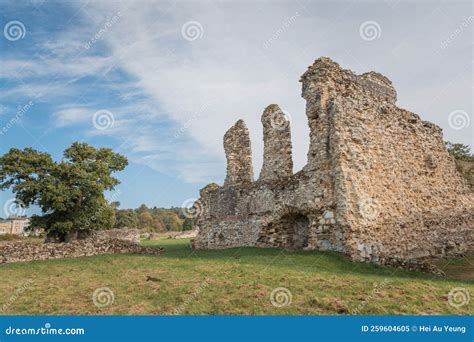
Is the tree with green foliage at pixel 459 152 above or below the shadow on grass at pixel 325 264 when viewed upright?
above

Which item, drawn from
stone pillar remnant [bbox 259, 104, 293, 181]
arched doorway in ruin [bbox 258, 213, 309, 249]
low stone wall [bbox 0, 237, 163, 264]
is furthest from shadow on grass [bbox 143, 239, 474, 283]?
low stone wall [bbox 0, 237, 163, 264]

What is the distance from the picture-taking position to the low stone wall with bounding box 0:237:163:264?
47.6 ft

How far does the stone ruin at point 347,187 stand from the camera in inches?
501

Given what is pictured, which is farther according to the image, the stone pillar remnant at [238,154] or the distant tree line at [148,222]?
the distant tree line at [148,222]

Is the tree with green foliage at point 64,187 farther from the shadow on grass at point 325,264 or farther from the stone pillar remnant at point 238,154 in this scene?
the shadow on grass at point 325,264

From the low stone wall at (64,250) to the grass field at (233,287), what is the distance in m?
2.75

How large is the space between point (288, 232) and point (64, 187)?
1367 cm

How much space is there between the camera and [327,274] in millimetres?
9445

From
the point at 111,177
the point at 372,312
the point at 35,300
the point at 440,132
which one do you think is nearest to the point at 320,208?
the point at 372,312

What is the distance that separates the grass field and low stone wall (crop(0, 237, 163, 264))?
275cm

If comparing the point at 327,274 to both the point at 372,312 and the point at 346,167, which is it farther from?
the point at 346,167

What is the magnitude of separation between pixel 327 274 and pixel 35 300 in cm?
651

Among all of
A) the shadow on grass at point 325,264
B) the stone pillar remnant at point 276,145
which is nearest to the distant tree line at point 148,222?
the stone pillar remnant at point 276,145

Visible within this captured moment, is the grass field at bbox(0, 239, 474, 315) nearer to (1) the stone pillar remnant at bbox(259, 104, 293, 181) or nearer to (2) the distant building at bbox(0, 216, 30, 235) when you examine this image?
(1) the stone pillar remnant at bbox(259, 104, 293, 181)
